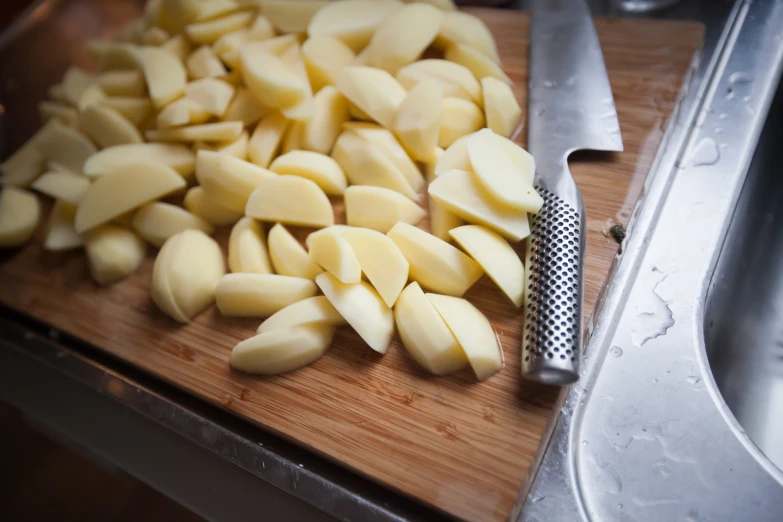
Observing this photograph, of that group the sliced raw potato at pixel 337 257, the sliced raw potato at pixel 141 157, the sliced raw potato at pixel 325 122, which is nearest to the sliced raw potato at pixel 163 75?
the sliced raw potato at pixel 141 157

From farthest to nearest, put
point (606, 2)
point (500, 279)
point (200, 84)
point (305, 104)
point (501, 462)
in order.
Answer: point (606, 2)
point (200, 84)
point (305, 104)
point (500, 279)
point (501, 462)

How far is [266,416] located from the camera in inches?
35.7

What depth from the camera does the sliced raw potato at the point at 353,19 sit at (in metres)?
1.24

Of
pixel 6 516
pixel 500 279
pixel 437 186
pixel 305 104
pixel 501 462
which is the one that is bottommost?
pixel 6 516

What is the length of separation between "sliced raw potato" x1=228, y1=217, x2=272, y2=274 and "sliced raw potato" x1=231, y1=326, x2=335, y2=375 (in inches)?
6.4

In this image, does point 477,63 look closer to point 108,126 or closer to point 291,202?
point 291,202

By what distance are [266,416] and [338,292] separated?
0.75ft

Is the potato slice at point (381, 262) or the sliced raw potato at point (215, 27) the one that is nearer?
the potato slice at point (381, 262)

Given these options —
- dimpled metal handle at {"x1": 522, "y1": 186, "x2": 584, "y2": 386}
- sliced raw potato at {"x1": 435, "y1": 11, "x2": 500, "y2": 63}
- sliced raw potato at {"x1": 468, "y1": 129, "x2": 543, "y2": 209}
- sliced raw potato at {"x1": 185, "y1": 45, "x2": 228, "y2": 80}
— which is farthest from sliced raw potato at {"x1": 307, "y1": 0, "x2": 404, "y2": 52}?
dimpled metal handle at {"x1": 522, "y1": 186, "x2": 584, "y2": 386}

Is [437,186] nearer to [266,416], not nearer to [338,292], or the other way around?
[338,292]

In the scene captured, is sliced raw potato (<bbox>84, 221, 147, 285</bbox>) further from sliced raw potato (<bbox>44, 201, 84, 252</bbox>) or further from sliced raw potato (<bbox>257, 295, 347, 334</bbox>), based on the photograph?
sliced raw potato (<bbox>257, 295, 347, 334</bbox>)

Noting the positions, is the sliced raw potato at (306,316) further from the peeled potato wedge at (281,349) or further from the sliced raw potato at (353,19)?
the sliced raw potato at (353,19)

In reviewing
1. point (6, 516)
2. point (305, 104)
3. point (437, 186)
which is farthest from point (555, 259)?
point (6, 516)

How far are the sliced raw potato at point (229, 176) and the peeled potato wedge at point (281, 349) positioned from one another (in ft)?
1.05
